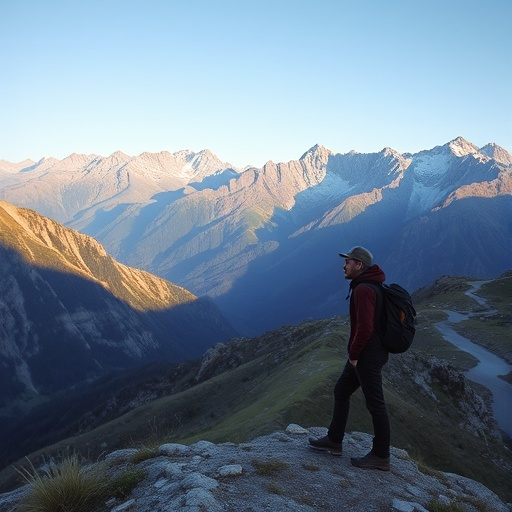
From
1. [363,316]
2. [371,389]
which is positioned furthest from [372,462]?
[363,316]

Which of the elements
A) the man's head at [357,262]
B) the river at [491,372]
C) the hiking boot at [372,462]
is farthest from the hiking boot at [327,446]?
the river at [491,372]

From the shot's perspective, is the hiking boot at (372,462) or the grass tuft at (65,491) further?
the hiking boot at (372,462)

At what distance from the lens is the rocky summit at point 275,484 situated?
330 inches

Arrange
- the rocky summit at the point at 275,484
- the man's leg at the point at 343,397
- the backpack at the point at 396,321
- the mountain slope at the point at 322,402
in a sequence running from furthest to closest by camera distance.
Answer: the mountain slope at the point at 322,402 → the man's leg at the point at 343,397 → the backpack at the point at 396,321 → the rocky summit at the point at 275,484

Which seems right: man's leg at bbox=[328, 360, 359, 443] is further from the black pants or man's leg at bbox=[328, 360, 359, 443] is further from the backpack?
the backpack

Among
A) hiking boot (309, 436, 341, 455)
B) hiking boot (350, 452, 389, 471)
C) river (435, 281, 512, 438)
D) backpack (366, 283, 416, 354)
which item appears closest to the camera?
backpack (366, 283, 416, 354)

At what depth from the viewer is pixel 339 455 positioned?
457 inches

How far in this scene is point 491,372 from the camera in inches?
1741

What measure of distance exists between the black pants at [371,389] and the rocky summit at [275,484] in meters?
0.87

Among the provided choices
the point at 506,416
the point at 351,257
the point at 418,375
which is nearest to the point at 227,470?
the point at 351,257

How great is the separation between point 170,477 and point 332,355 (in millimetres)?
28257

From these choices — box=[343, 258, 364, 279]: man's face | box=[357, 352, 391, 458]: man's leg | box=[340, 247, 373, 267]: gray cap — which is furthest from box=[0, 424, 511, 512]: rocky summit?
box=[340, 247, 373, 267]: gray cap

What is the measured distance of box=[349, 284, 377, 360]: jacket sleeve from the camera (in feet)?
33.7

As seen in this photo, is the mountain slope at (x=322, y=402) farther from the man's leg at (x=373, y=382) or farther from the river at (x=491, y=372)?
the man's leg at (x=373, y=382)
